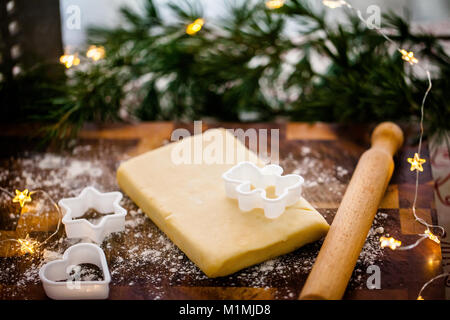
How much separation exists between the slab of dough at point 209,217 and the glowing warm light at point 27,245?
0.25 metres

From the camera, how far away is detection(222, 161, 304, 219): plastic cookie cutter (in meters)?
1.12

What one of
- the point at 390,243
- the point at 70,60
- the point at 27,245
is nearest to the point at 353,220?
the point at 390,243

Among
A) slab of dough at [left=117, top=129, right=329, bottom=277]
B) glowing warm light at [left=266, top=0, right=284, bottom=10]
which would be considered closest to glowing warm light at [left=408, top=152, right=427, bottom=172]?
slab of dough at [left=117, top=129, right=329, bottom=277]

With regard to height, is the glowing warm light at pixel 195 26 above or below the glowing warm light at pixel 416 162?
above

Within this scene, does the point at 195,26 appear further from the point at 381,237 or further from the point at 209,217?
the point at 381,237

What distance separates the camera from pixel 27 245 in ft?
3.84

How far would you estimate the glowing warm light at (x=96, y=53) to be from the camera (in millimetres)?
1492

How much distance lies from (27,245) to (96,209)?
18 cm

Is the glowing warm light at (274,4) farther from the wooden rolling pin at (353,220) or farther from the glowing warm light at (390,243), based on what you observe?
the glowing warm light at (390,243)

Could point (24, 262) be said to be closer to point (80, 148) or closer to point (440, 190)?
point (80, 148)

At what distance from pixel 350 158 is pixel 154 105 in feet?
1.97

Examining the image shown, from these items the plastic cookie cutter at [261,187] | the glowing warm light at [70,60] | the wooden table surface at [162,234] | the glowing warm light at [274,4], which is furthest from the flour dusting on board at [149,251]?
the glowing warm light at [274,4]

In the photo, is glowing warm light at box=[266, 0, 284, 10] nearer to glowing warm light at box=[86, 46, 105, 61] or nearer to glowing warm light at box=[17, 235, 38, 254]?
glowing warm light at box=[86, 46, 105, 61]
